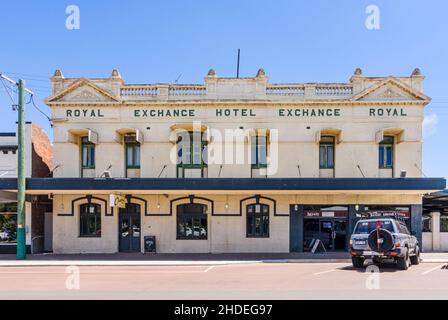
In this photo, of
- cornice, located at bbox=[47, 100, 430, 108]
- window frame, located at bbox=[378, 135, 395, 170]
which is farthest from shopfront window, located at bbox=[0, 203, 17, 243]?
window frame, located at bbox=[378, 135, 395, 170]

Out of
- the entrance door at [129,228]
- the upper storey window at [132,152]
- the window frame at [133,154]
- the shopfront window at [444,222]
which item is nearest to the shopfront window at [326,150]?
the shopfront window at [444,222]

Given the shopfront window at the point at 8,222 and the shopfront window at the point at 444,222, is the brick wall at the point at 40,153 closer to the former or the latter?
the shopfront window at the point at 8,222

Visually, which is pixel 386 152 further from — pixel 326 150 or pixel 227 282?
pixel 227 282

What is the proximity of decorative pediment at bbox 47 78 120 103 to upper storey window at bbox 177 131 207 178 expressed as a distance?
4.49 m

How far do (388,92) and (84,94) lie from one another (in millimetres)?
17363

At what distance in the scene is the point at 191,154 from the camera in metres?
19.8

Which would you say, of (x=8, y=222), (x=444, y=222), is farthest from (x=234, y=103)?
(x=8, y=222)

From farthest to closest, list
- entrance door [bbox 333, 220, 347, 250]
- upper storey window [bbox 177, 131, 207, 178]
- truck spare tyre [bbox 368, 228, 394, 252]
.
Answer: upper storey window [bbox 177, 131, 207, 178] → entrance door [bbox 333, 220, 347, 250] → truck spare tyre [bbox 368, 228, 394, 252]

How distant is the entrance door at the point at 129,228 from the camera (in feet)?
63.9

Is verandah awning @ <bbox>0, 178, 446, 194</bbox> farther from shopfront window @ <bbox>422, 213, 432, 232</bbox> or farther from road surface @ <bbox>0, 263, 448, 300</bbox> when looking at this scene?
road surface @ <bbox>0, 263, 448, 300</bbox>

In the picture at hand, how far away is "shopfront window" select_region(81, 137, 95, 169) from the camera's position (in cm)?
2008
